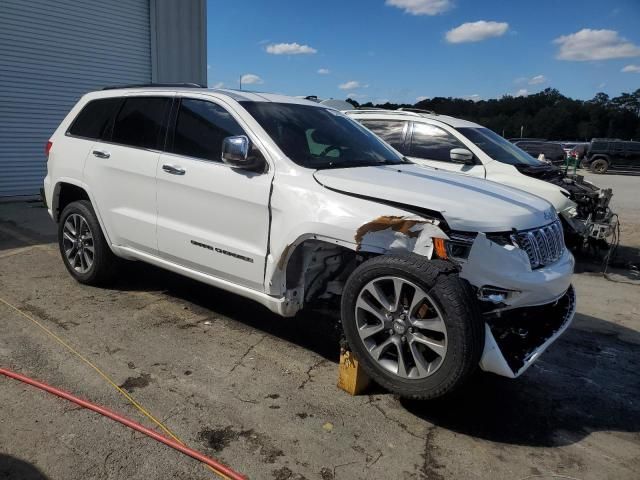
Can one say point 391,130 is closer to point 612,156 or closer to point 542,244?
point 542,244

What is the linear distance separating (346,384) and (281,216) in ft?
3.83

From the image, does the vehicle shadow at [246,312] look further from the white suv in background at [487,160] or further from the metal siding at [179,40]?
the metal siding at [179,40]

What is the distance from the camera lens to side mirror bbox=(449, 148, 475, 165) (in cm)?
690

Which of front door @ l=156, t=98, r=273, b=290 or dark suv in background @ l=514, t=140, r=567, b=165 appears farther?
dark suv in background @ l=514, t=140, r=567, b=165

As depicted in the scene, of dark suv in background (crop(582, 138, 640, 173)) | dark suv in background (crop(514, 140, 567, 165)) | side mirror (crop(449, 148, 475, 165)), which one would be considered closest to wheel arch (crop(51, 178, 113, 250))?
side mirror (crop(449, 148, 475, 165))

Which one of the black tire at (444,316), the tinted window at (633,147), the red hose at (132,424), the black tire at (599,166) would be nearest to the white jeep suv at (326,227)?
the black tire at (444,316)

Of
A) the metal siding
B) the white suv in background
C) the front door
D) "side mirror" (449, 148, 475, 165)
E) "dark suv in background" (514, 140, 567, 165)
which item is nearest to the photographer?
the front door

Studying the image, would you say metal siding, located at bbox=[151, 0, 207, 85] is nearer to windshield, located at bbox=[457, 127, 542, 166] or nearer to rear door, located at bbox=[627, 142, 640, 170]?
windshield, located at bbox=[457, 127, 542, 166]

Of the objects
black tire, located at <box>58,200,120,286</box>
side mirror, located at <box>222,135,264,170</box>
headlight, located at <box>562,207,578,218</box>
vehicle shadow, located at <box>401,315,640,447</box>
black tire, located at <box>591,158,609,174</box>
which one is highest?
side mirror, located at <box>222,135,264,170</box>

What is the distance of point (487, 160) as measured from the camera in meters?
7.29

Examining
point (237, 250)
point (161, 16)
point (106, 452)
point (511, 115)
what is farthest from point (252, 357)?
point (511, 115)

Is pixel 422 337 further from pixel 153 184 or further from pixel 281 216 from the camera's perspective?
pixel 153 184

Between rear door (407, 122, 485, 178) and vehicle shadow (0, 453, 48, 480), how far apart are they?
5906 millimetres

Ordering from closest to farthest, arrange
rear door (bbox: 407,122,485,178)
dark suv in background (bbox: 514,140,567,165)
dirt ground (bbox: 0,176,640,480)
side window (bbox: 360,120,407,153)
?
dirt ground (bbox: 0,176,640,480), rear door (bbox: 407,122,485,178), side window (bbox: 360,120,407,153), dark suv in background (bbox: 514,140,567,165)
